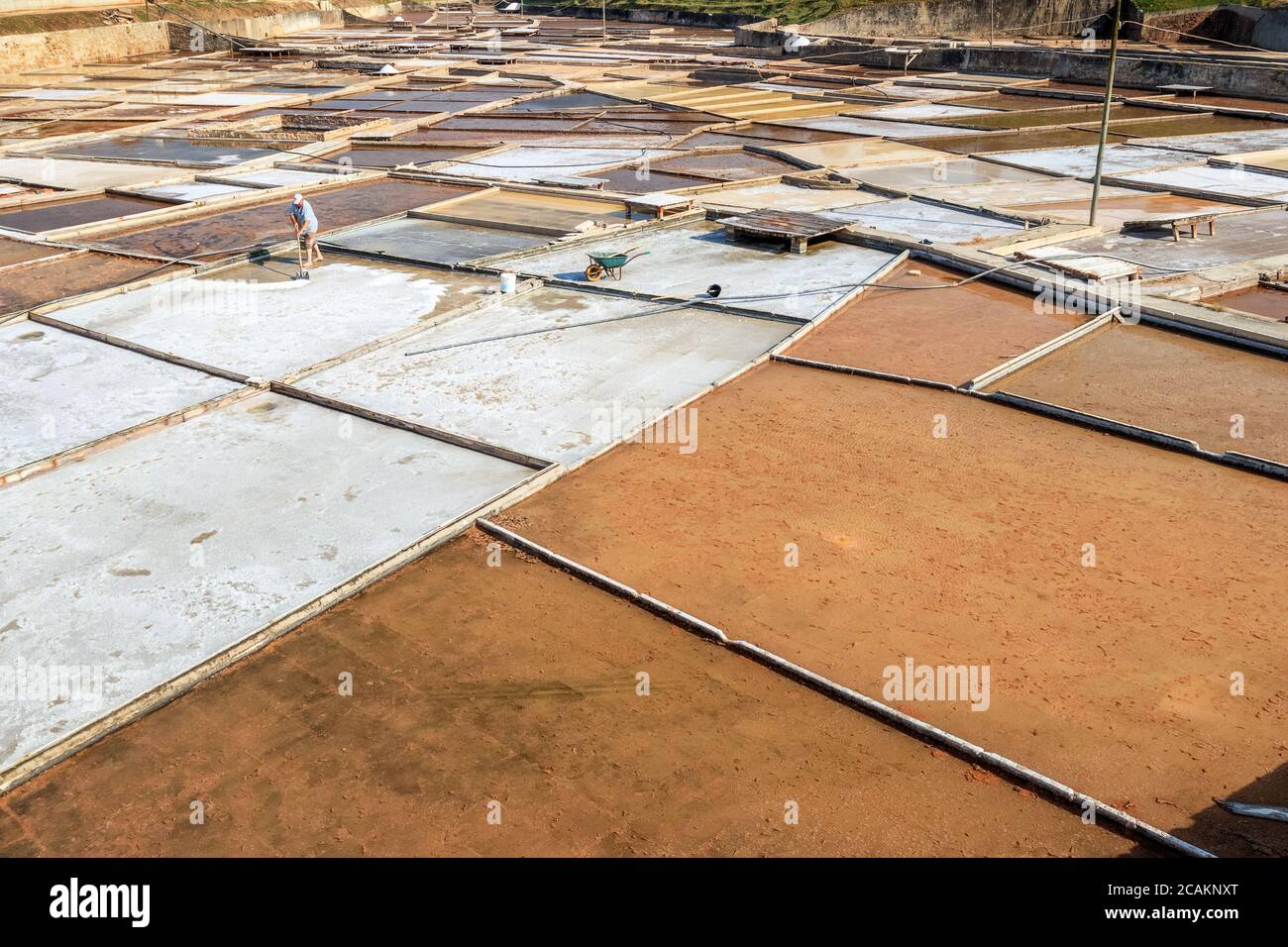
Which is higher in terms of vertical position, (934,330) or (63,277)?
(63,277)

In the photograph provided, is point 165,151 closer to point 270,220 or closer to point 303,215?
point 270,220

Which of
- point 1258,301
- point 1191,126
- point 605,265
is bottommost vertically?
point 1258,301

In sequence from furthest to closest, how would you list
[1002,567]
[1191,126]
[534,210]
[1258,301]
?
[1191,126]
[534,210]
[1258,301]
[1002,567]

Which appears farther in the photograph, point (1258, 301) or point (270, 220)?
point (270, 220)

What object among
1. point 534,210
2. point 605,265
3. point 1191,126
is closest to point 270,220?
point 534,210

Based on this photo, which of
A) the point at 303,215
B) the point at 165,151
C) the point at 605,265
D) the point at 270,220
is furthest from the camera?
the point at 165,151

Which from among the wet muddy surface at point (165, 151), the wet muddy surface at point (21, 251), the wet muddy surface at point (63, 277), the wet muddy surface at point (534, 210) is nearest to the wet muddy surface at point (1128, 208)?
the wet muddy surface at point (534, 210)

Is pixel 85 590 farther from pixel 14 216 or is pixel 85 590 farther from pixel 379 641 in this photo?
pixel 14 216
